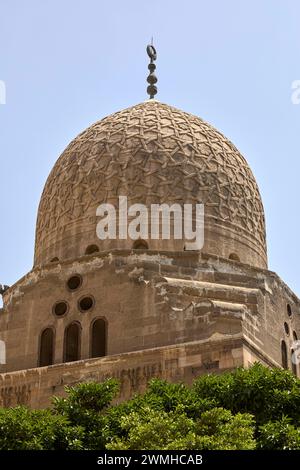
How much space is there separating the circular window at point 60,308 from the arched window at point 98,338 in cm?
73

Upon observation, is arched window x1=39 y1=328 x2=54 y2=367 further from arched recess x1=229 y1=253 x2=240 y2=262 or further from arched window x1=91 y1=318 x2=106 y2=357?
arched recess x1=229 y1=253 x2=240 y2=262

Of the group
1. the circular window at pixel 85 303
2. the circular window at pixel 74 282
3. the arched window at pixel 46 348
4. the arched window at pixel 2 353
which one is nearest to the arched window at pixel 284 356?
the circular window at pixel 85 303

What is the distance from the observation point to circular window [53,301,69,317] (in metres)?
17.7

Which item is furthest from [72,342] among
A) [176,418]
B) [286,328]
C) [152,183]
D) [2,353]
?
[176,418]

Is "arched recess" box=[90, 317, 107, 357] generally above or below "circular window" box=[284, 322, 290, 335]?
below

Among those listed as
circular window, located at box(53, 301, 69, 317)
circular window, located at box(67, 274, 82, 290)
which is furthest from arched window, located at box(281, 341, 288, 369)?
circular window, located at box(53, 301, 69, 317)

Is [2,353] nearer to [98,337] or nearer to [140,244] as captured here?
[98,337]

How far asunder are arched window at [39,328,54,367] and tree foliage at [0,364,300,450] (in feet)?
13.0

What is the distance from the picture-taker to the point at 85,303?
693 inches

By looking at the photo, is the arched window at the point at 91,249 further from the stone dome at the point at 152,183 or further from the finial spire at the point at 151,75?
the finial spire at the point at 151,75

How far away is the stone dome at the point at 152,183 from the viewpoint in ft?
64.0

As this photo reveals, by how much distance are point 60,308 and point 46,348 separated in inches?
31.6

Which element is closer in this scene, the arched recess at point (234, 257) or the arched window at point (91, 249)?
the arched window at point (91, 249)
